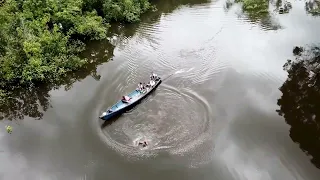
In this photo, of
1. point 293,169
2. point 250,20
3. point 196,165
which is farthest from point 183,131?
point 250,20

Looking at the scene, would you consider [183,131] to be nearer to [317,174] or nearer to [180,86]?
[180,86]

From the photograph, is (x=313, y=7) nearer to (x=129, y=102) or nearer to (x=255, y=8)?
(x=255, y=8)

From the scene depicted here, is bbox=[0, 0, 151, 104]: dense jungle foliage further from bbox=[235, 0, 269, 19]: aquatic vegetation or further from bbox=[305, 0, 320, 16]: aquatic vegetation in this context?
bbox=[305, 0, 320, 16]: aquatic vegetation

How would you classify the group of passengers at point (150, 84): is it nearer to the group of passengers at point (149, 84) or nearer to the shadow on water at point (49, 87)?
the group of passengers at point (149, 84)

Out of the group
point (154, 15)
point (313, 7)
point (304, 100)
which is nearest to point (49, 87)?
point (154, 15)

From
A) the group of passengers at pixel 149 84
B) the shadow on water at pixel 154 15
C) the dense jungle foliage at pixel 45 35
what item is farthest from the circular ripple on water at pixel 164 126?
the shadow on water at pixel 154 15

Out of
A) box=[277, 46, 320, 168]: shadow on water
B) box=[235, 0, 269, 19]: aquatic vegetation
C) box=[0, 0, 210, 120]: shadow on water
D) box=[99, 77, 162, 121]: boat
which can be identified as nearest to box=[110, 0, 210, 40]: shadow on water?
box=[0, 0, 210, 120]: shadow on water
